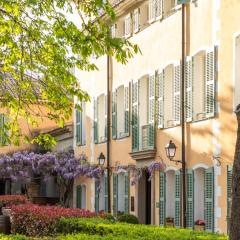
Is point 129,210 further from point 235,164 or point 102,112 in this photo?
point 235,164

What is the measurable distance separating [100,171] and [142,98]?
198 inches

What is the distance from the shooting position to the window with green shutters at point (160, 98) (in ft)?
82.6

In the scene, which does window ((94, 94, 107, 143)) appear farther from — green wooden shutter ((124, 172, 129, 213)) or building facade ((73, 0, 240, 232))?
green wooden shutter ((124, 172, 129, 213))

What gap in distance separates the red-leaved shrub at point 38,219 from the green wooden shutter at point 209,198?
3.83 m

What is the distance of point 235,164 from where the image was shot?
29.1ft

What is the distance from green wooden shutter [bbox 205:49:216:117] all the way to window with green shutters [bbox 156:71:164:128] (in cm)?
339

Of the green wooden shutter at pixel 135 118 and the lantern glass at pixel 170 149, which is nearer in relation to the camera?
the lantern glass at pixel 170 149

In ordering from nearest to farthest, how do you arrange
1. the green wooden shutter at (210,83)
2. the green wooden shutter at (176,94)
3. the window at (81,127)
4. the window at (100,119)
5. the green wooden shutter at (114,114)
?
the green wooden shutter at (210,83) < the green wooden shutter at (176,94) < the green wooden shutter at (114,114) < the window at (100,119) < the window at (81,127)

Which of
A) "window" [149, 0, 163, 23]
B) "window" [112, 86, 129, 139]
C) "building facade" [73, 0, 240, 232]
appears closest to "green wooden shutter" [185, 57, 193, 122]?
"building facade" [73, 0, 240, 232]

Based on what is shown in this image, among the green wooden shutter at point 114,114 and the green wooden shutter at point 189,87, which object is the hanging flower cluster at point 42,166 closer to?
the green wooden shutter at point 114,114

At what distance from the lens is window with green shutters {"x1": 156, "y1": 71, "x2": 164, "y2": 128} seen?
2519 centimetres

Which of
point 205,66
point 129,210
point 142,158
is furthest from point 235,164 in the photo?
point 129,210

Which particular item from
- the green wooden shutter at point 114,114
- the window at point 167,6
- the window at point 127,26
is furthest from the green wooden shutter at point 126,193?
the window at point 167,6

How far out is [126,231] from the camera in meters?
14.5
